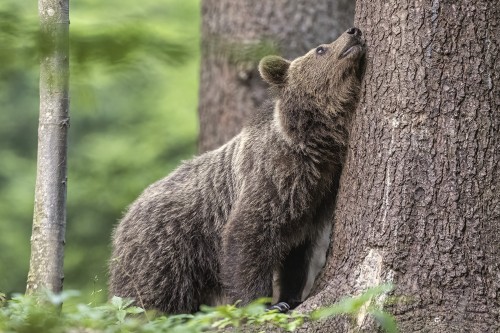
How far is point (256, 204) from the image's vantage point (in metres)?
5.73

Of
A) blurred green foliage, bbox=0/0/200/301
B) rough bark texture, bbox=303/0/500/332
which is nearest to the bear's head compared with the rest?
rough bark texture, bbox=303/0/500/332

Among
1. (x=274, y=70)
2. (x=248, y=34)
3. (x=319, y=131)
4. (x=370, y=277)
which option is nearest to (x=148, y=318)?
(x=370, y=277)

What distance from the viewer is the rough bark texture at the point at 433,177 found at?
14.9ft

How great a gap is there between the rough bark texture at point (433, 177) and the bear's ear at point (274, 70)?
135 cm

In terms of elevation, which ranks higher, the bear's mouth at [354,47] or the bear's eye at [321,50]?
the bear's eye at [321,50]

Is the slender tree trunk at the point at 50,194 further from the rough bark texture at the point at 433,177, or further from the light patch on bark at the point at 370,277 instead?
the light patch on bark at the point at 370,277

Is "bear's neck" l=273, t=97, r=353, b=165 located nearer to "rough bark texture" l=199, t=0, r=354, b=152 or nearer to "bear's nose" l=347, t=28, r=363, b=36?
"bear's nose" l=347, t=28, r=363, b=36

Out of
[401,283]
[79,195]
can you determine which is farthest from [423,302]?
[79,195]

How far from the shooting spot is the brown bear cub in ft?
18.7

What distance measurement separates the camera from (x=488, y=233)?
181 inches

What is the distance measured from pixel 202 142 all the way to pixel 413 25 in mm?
5298

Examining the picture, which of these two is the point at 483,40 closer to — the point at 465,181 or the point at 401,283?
the point at 465,181

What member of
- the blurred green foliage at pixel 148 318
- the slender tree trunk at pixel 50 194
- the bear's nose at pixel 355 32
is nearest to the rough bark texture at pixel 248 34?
the bear's nose at pixel 355 32

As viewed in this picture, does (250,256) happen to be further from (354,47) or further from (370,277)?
(354,47)
